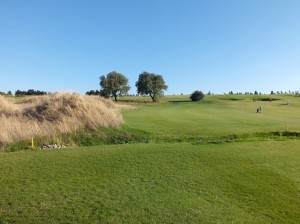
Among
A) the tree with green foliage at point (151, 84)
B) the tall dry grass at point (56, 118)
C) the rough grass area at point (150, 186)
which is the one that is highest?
the tree with green foliage at point (151, 84)

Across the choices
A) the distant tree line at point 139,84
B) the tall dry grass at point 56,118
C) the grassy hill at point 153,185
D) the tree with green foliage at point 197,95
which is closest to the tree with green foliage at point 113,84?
the distant tree line at point 139,84

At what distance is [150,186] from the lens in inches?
329

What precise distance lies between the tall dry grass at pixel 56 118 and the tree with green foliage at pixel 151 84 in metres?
66.8

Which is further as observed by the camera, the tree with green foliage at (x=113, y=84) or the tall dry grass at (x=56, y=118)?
the tree with green foliage at (x=113, y=84)

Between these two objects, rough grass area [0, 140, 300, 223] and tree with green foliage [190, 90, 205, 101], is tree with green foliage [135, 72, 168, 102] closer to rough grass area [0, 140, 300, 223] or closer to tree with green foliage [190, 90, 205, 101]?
tree with green foliage [190, 90, 205, 101]

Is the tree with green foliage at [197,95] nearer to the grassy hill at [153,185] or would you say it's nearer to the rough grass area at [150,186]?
the grassy hill at [153,185]

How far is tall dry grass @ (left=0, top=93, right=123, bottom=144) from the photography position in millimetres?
16156

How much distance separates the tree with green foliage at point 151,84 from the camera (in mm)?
88250

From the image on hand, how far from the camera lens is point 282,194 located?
26.1 feet

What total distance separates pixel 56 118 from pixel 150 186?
12.1 metres

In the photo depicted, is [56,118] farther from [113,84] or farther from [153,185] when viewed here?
[113,84]

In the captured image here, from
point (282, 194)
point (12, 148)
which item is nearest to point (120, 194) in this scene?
point (282, 194)

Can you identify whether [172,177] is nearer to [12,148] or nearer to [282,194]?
[282,194]

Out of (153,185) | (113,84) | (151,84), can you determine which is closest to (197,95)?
(151,84)
